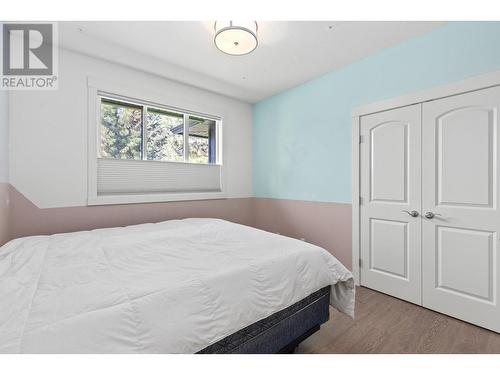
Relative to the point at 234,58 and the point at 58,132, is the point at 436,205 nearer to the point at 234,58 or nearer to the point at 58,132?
the point at 234,58

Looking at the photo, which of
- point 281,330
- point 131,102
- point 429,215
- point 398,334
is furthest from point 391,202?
point 131,102

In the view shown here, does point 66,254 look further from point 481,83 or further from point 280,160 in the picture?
point 481,83

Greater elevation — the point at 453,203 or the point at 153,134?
the point at 153,134

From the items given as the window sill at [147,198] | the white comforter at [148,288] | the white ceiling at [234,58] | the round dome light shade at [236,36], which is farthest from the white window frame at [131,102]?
the round dome light shade at [236,36]

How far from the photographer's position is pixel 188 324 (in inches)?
40.5

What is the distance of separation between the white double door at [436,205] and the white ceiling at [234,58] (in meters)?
0.78

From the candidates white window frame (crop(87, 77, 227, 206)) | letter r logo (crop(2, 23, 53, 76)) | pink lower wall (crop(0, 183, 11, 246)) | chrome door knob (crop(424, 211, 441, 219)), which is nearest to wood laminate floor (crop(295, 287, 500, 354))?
chrome door knob (crop(424, 211, 441, 219))

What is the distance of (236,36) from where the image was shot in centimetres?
190

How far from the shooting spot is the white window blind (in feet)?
8.94

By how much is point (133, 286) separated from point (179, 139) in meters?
2.60

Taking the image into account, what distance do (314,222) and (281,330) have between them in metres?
1.98

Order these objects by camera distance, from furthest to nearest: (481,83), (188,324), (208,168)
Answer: (208,168), (481,83), (188,324)

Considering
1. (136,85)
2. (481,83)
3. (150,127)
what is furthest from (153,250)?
(481,83)
